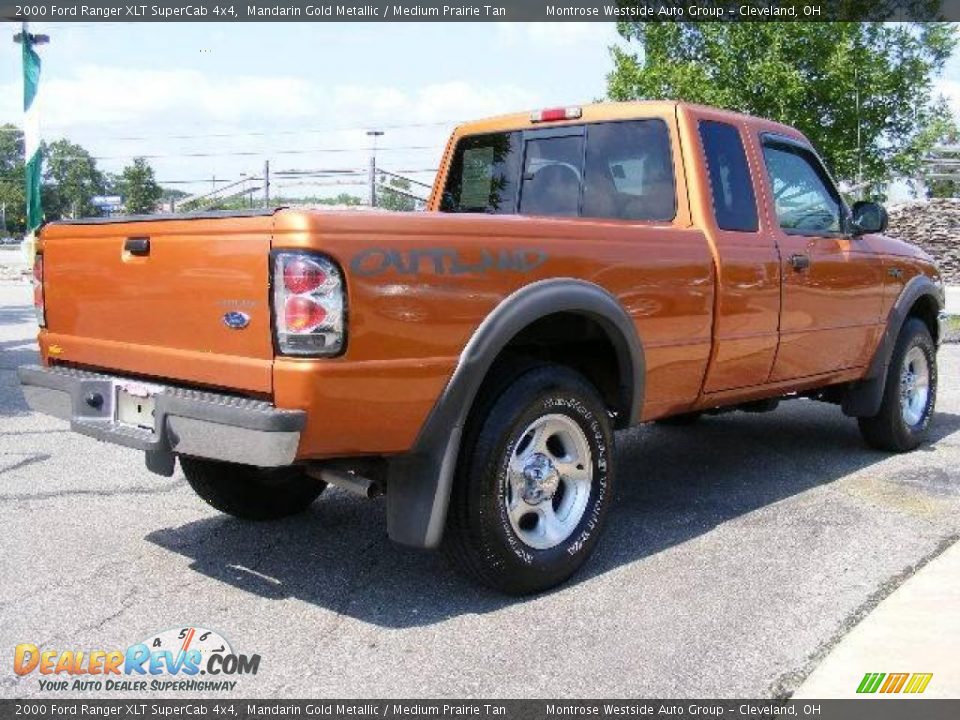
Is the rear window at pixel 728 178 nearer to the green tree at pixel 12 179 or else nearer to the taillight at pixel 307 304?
the taillight at pixel 307 304

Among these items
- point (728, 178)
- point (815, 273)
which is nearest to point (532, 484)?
point (728, 178)

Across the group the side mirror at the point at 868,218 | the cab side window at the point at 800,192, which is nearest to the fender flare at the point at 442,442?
the cab side window at the point at 800,192

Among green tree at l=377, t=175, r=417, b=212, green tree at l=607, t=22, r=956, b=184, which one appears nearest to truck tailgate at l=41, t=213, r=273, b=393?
green tree at l=377, t=175, r=417, b=212

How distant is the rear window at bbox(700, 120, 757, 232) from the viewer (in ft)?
14.7

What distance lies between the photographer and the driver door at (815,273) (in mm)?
4797

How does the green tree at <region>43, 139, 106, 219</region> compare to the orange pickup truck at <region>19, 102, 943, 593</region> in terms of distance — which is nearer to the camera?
the orange pickup truck at <region>19, 102, 943, 593</region>

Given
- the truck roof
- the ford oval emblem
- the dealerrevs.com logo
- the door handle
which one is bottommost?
the dealerrevs.com logo

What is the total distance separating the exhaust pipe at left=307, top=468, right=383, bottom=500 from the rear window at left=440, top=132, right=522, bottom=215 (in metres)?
2.12

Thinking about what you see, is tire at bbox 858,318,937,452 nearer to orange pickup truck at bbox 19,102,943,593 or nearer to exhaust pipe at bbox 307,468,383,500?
orange pickup truck at bbox 19,102,943,593

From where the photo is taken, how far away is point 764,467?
564cm

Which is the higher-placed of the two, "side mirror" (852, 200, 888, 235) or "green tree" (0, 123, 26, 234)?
"green tree" (0, 123, 26, 234)

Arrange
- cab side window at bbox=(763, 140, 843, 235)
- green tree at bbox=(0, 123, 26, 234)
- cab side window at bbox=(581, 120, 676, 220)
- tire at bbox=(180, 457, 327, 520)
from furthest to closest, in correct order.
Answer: green tree at bbox=(0, 123, 26, 234), cab side window at bbox=(763, 140, 843, 235), cab side window at bbox=(581, 120, 676, 220), tire at bbox=(180, 457, 327, 520)

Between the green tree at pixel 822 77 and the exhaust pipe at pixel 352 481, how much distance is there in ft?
37.4

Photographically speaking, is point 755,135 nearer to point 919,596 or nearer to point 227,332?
Result: point 919,596
